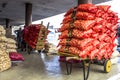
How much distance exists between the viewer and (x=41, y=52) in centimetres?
895

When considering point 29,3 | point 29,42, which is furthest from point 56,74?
point 29,3

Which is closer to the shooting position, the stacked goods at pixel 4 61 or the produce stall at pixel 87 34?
the produce stall at pixel 87 34

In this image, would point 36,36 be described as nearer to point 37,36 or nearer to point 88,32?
point 37,36

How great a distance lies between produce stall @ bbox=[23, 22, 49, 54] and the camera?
26.4 ft

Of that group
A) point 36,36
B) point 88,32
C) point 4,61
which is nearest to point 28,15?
point 36,36

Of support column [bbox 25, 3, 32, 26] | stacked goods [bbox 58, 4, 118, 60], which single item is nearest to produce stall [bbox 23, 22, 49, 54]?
support column [bbox 25, 3, 32, 26]

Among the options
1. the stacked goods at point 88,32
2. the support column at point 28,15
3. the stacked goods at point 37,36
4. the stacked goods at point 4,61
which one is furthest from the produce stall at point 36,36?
the stacked goods at point 88,32

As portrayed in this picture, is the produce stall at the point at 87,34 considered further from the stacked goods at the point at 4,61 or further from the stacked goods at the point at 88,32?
the stacked goods at the point at 4,61

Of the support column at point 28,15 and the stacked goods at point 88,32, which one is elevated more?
the support column at point 28,15

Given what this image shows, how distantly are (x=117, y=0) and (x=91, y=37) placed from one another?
24.6 feet

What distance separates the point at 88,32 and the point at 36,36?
4.52m

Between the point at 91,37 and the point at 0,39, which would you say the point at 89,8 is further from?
the point at 0,39

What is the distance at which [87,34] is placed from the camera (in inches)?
149

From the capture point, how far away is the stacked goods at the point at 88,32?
3.75 m
